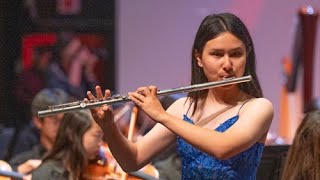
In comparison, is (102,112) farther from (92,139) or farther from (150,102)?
(92,139)

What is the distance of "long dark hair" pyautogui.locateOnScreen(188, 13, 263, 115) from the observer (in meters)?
2.47

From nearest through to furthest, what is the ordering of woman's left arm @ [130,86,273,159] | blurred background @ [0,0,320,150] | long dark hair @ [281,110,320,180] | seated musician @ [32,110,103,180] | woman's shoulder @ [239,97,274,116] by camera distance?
woman's left arm @ [130,86,273,159] → woman's shoulder @ [239,97,274,116] → long dark hair @ [281,110,320,180] → seated musician @ [32,110,103,180] → blurred background @ [0,0,320,150]

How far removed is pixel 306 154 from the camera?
2.61 meters

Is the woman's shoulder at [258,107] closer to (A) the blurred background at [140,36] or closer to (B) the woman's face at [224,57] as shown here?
(B) the woman's face at [224,57]

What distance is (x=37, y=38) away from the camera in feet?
19.2

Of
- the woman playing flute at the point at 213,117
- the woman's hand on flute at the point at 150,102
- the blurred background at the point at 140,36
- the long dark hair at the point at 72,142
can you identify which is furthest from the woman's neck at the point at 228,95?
the blurred background at the point at 140,36

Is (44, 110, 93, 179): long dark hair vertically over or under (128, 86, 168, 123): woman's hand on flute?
under

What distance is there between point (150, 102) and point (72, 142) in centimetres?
137

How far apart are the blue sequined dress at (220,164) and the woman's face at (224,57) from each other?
0.43 ft

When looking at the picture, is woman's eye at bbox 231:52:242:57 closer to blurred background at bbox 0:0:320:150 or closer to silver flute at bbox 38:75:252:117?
silver flute at bbox 38:75:252:117

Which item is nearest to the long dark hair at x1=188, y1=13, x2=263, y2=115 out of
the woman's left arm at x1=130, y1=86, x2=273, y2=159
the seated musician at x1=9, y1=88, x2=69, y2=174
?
the woman's left arm at x1=130, y1=86, x2=273, y2=159

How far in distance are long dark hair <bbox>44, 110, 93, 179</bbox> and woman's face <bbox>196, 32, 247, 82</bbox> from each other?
4.31 feet

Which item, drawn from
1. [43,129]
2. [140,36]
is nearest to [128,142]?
[43,129]

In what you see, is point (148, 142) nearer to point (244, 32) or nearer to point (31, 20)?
point (244, 32)
